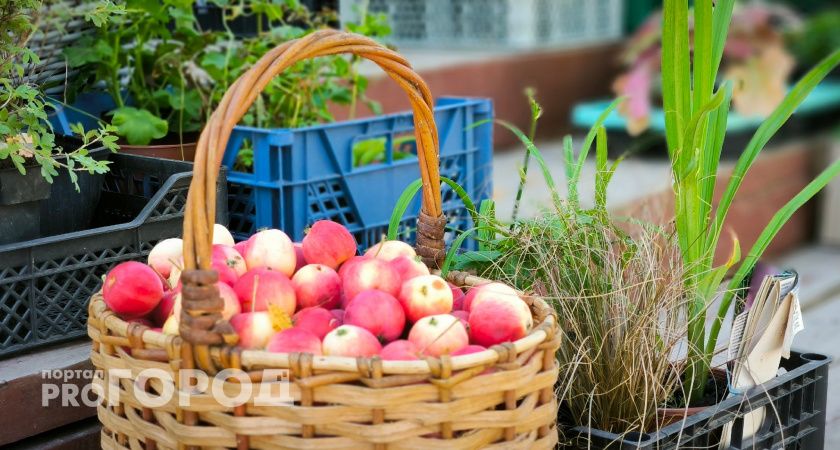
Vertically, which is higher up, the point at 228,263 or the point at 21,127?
the point at 21,127

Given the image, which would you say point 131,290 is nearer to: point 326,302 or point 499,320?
point 326,302

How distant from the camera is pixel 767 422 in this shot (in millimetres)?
1676

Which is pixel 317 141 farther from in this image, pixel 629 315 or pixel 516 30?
pixel 516 30

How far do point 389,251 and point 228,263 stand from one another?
264 mm

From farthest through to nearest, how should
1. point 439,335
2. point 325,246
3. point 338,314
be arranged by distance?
point 325,246, point 338,314, point 439,335

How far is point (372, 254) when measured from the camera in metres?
1.54

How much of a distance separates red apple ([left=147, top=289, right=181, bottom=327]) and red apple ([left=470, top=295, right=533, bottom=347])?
1.34ft

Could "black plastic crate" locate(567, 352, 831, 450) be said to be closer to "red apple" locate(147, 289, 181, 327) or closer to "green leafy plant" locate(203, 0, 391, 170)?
"red apple" locate(147, 289, 181, 327)

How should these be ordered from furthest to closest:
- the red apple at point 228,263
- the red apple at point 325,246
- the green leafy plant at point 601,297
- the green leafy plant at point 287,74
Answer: the green leafy plant at point 287,74 < the green leafy plant at point 601,297 < the red apple at point 325,246 < the red apple at point 228,263

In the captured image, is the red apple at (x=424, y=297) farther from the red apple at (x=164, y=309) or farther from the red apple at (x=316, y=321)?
the red apple at (x=164, y=309)

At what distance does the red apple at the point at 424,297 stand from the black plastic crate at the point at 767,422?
304 millimetres

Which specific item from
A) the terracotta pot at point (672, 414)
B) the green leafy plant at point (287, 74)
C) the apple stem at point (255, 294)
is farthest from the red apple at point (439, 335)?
the green leafy plant at point (287, 74)

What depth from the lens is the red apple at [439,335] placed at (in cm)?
128

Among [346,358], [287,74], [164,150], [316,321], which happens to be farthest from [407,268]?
[287,74]
